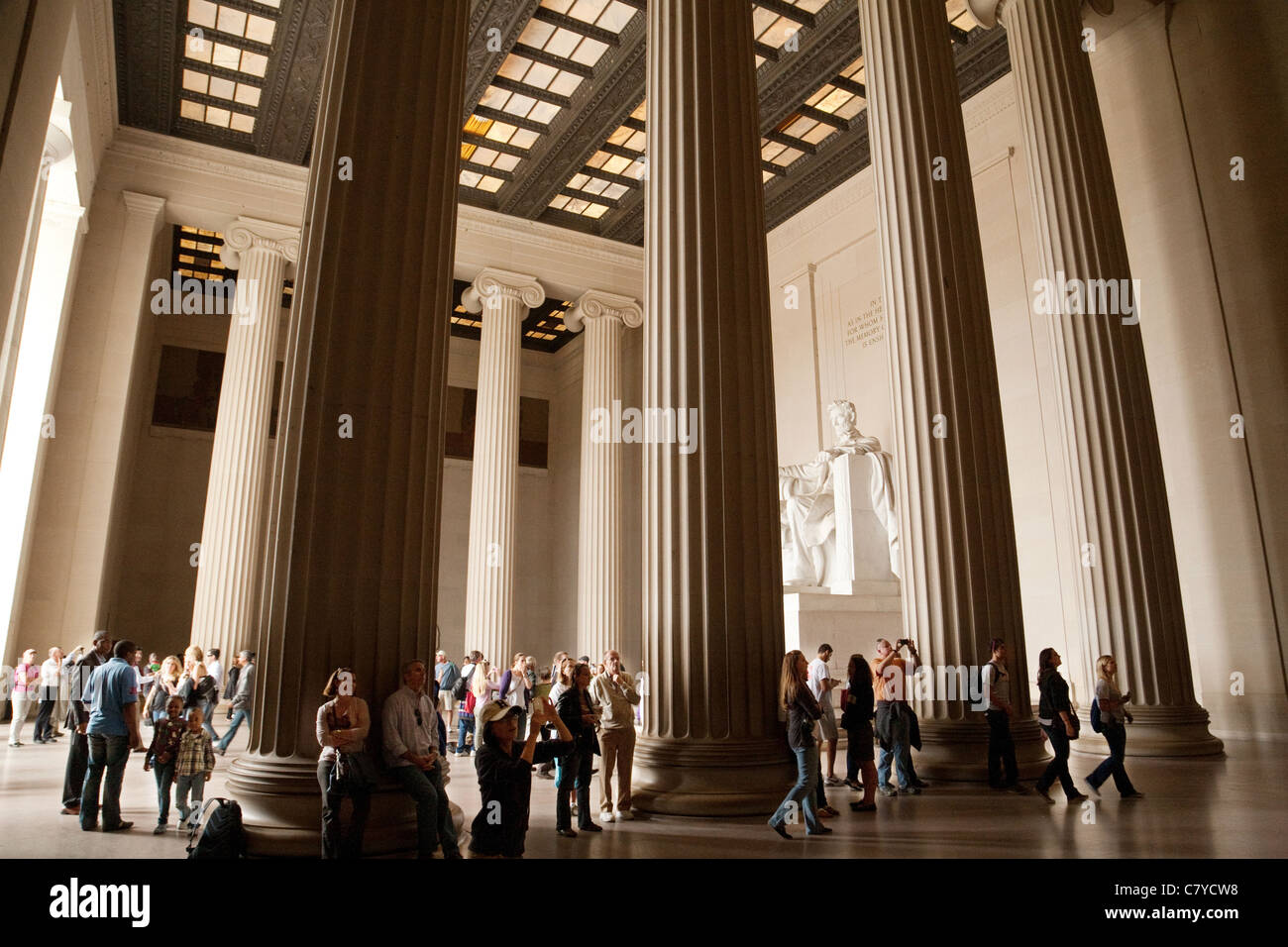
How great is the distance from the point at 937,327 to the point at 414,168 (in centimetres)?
643

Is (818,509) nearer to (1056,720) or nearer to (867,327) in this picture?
(867,327)

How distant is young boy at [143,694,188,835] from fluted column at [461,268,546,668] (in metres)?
14.3

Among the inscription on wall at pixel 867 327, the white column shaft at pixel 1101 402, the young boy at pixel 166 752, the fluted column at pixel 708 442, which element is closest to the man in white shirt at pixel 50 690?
the young boy at pixel 166 752

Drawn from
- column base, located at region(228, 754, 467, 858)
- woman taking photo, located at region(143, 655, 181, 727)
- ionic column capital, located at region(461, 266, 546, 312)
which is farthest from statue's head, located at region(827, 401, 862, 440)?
column base, located at region(228, 754, 467, 858)

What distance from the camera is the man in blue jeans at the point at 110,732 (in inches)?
256

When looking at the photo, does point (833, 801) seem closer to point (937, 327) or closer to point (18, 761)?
point (937, 327)

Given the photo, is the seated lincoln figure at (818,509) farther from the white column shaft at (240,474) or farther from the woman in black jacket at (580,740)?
the white column shaft at (240,474)

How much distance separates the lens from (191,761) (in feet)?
21.4

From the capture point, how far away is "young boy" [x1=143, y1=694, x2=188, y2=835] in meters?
6.50

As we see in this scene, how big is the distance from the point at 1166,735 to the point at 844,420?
8586 mm

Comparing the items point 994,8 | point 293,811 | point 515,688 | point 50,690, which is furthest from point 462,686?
point 994,8

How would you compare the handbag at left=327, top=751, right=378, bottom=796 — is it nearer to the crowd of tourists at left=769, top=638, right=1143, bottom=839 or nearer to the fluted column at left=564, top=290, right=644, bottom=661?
the crowd of tourists at left=769, top=638, right=1143, bottom=839

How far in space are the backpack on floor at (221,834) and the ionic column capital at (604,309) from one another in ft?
69.6

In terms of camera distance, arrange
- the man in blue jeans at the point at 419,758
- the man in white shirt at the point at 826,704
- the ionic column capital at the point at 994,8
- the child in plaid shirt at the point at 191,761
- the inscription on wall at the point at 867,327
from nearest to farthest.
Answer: the man in blue jeans at the point at 419,758, the child in plaid shirt at the point at 191,761, the man in white shirt at the point at 826,704, the ionic column capital at the point at 994,8, the inscription on wall at the point at 867,327
